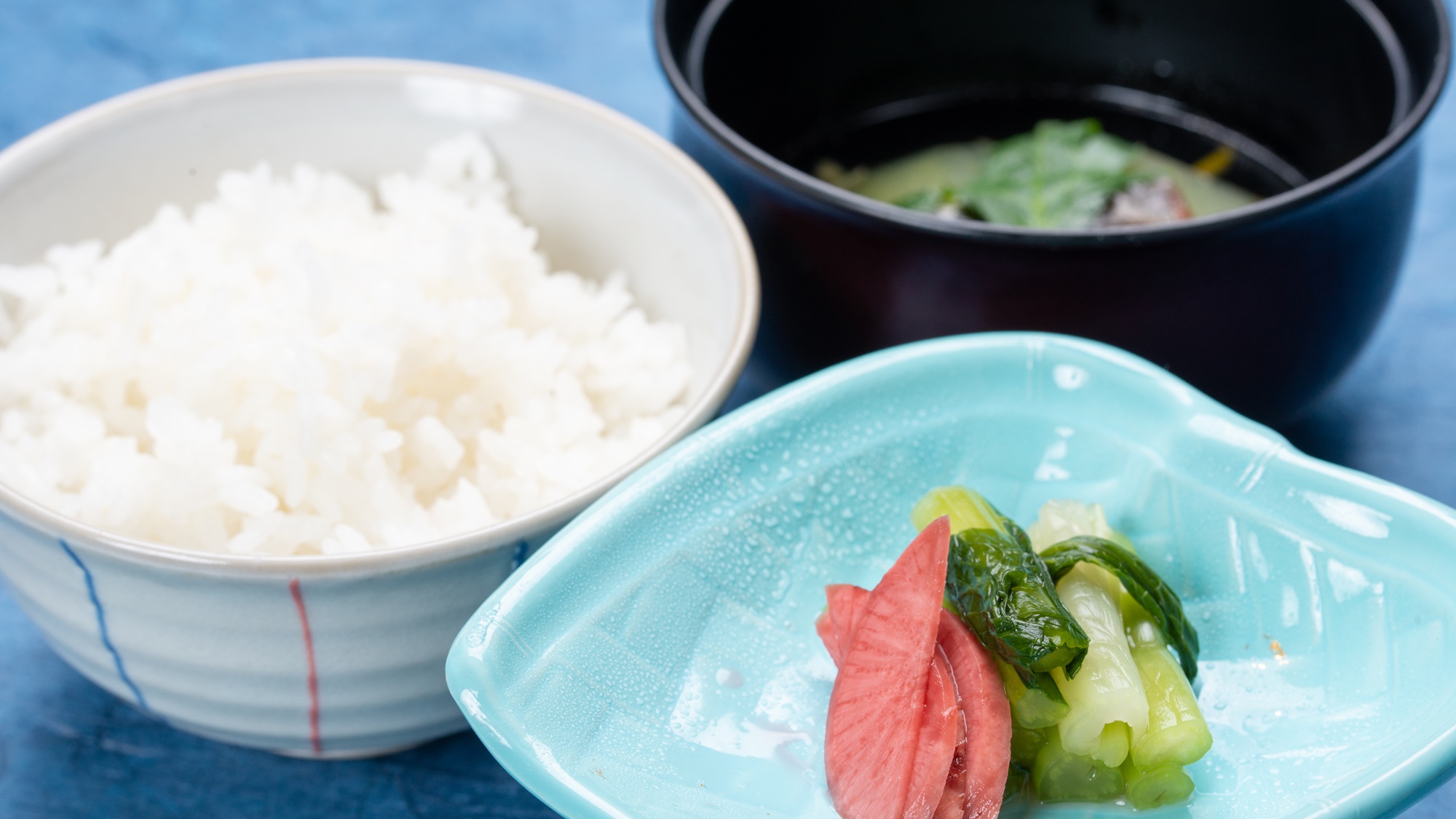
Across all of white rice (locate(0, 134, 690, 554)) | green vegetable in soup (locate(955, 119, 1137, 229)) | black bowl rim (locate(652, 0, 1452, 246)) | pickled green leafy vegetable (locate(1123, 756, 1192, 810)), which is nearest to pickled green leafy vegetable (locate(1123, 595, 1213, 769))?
pickled green leafy vegetable (locate(1123, 756, 1192, 810))

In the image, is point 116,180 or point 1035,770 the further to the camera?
point 116,180

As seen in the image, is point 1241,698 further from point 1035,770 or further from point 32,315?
point 32,315

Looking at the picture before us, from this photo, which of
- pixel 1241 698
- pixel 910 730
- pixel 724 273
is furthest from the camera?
pixel 724 273

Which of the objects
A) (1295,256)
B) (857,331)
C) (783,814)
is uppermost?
(1295,256)

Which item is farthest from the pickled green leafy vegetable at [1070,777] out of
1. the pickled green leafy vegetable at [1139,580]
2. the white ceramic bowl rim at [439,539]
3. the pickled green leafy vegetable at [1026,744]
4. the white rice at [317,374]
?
the white rice at [317,374]

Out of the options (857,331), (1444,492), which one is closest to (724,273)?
(857,331)

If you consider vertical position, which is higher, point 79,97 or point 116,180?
point 116,180

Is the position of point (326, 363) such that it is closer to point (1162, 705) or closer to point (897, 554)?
point (897, 554)

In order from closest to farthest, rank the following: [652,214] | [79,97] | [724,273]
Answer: [724,273] < [652,214] < [79,97]
